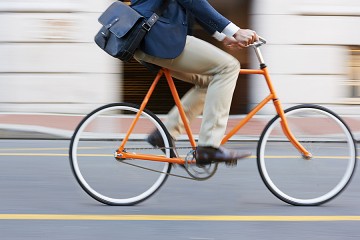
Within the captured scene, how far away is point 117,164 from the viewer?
465 centimetres

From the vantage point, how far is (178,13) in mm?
4281

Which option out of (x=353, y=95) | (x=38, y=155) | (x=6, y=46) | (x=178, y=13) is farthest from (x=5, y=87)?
(x=178, y=13)

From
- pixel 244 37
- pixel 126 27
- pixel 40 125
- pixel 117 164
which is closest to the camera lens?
pixel 126 27

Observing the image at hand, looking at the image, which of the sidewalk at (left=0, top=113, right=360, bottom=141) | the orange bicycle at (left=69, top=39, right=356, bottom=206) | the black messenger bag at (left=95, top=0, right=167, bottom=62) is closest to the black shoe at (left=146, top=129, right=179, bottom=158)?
the orange bicycle at (left=69, top=39, right=356, bottom=206)

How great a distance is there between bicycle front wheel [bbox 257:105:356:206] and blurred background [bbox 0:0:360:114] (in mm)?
4628

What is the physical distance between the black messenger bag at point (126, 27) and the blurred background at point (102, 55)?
5073 millimetres

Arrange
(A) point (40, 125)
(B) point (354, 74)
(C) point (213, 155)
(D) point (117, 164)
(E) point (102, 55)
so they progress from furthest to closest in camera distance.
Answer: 1. (B) point (354, 74)
2. (E) point (102, 55)
3. (A) point (40, 125)
4. (D) point (117, 164)
5. (C) point (213, 155)

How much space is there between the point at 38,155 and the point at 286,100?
4.07m

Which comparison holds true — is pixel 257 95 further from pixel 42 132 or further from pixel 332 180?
pixel 332 180

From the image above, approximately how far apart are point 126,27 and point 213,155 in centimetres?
98

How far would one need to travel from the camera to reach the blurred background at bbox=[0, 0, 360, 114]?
9.36 metres

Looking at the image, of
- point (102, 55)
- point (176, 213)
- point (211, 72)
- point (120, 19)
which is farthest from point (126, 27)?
point (102, 55)

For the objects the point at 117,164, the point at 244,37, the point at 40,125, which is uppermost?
the point at 244,37

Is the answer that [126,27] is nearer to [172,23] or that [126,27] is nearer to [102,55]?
[172,23]
